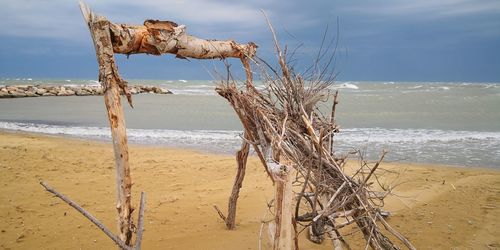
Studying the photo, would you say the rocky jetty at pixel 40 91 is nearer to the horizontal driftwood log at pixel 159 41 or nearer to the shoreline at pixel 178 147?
the shoreline at pixel 178 147

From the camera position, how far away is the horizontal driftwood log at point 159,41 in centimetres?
291

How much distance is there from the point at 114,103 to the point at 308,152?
155 cm

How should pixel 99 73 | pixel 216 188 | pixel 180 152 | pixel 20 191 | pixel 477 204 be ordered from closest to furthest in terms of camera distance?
pixel 99 73 → pixel 477 204 → pixel 20 191 → pixel 216 188 → pixel 180 152

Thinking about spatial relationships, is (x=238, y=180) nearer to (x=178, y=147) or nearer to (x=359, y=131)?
(x=178, y=147)

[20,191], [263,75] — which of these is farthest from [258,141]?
[20,191]

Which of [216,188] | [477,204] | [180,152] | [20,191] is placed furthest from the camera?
[180,152]

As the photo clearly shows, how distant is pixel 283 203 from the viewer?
2426 mm

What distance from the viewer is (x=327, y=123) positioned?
13.0 feet

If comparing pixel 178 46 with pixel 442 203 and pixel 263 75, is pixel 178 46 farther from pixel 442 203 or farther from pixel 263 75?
pixel 442 203

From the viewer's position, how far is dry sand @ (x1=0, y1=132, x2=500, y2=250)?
4.92 meters

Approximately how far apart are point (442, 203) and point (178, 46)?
5.05m

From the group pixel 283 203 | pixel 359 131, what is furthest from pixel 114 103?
pixel 359 131

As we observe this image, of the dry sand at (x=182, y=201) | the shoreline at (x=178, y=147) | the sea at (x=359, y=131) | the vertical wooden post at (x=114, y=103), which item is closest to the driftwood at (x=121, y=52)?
the vertical wooden post at (x=114, y=103)

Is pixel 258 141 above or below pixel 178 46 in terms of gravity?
below
